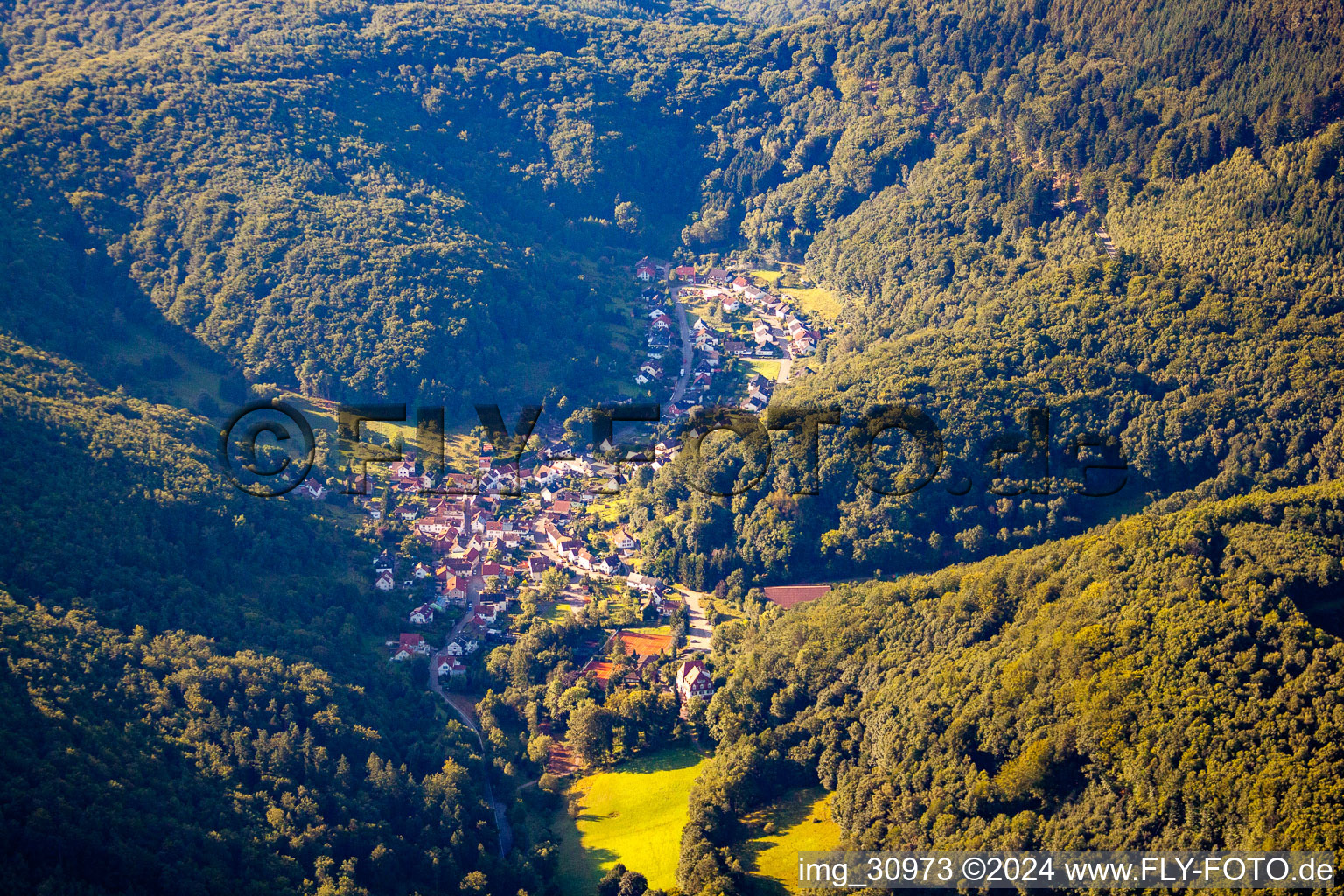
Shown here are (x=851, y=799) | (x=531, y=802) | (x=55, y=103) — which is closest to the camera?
(x=851, y=799)

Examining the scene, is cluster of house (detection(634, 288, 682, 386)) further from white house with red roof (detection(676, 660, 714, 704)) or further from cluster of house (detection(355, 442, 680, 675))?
white house with red roof (detection(676, 660, 714, 704))

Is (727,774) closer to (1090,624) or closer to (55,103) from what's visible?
(1090,624)

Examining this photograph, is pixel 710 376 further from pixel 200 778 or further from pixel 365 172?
pixel 200 778

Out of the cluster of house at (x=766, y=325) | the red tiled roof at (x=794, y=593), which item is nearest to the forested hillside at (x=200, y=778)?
the red tiled roof at (x=794, y=593)

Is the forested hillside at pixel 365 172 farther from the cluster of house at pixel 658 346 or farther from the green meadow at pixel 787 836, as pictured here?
the green meadow at pixel 787 836

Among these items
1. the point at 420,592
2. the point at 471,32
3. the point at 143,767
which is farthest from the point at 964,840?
the point at 471,32

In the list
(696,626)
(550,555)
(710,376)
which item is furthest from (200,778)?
(710,376)
